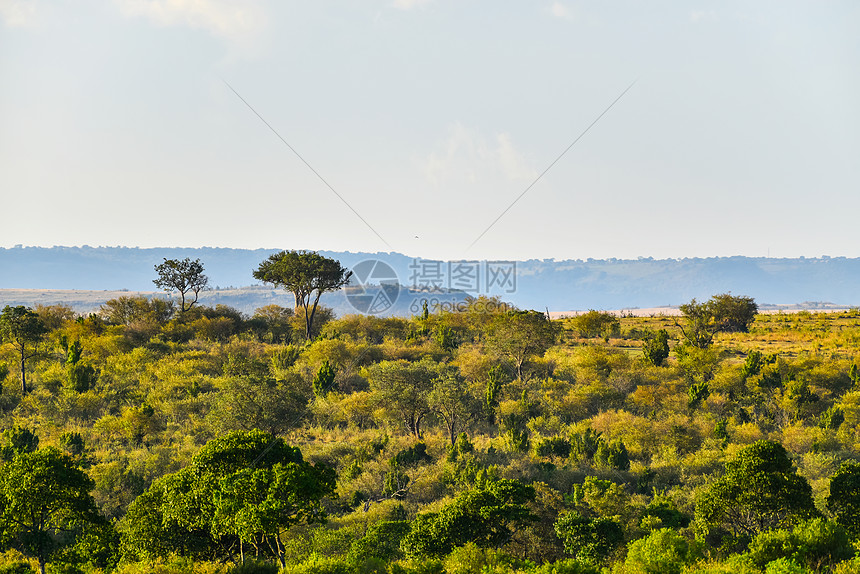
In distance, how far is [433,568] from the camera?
18.2 metres

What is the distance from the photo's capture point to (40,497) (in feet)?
64.2

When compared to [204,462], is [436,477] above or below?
below

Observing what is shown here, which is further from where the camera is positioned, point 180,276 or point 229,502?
point 180,276

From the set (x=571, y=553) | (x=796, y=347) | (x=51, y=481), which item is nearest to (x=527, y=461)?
(x=571, y=553)

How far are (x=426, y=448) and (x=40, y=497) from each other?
20.9 m

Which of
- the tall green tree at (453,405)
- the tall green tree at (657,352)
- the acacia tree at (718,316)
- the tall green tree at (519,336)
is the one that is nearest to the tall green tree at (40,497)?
the tall green tree at (453,405)

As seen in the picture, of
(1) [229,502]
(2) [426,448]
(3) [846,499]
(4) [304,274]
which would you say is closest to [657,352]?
(2) [426,448]

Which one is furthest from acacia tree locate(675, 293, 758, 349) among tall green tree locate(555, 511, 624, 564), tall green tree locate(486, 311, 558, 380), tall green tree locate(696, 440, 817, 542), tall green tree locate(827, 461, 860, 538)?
tall green tree locate(555, 511, 624, 564)

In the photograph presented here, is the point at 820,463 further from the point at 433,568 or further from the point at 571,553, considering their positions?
the point at 433,568

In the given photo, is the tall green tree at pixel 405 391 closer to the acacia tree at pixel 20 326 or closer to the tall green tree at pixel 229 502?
the tall green tree at pixel 229 502

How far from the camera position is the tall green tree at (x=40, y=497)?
19484 millimetres

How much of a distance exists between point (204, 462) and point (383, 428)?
2174cm

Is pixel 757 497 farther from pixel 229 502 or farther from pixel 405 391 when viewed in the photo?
pixel 405 391

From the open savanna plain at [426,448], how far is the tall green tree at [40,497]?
2.8 inches
